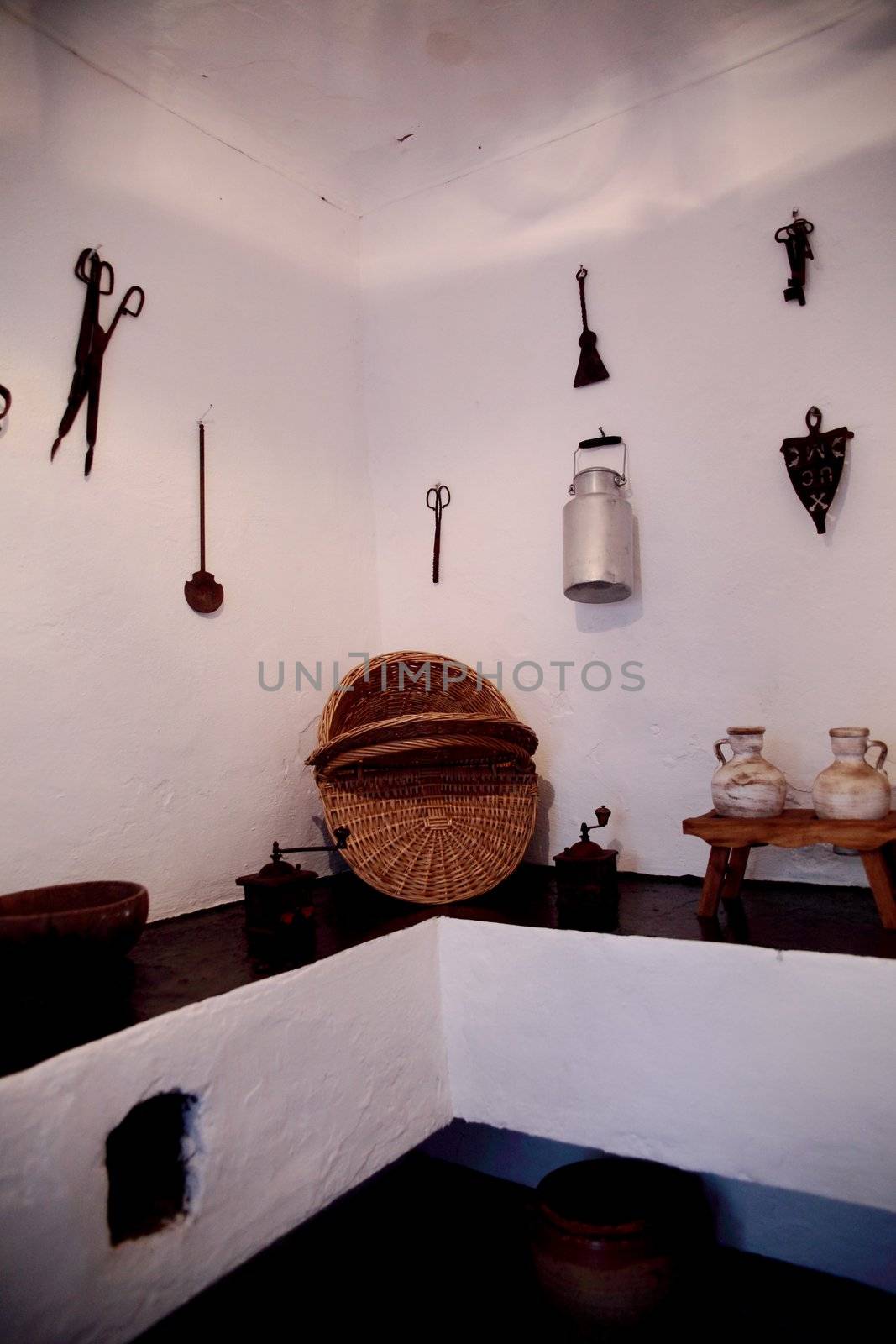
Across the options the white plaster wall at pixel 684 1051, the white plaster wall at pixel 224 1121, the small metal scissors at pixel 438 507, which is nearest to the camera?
the white plaster wall at pixel 224 1121

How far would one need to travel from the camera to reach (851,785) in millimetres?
1633

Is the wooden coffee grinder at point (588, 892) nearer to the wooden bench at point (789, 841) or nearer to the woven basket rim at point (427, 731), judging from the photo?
the wooden bench at point (789, 841)

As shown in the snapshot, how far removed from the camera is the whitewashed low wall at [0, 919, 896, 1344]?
1077 millimetres

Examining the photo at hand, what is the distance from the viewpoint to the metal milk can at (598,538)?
205 centimetres

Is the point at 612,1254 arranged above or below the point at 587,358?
below

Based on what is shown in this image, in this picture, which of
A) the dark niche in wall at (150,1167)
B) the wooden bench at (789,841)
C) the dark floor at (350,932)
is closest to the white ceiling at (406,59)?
the wooden bench at (789,841)

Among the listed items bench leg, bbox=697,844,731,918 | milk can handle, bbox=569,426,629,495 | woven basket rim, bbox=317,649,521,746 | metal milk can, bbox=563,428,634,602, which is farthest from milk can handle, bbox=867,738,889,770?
milk can handle, bbox=569,426,629,495

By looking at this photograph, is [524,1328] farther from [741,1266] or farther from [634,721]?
[634,721]

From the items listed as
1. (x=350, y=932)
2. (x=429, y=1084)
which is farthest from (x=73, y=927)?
(x=429, y=1084)

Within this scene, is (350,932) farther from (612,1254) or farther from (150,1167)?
(612,1254)

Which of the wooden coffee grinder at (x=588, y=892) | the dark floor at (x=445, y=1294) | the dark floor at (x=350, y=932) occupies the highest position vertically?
the wooden coffee grinder at (x=588, y=892)

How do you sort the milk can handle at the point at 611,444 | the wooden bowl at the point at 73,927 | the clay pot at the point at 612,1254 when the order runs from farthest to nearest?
the milk can handle at the point at 611,444 → the clay pot at the point at 612,1254 → the wooden bowl at the point at 73,927

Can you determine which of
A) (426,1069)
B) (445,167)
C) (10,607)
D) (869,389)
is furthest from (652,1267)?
(445,167)

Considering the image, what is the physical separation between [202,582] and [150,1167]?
124cm
